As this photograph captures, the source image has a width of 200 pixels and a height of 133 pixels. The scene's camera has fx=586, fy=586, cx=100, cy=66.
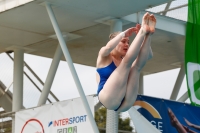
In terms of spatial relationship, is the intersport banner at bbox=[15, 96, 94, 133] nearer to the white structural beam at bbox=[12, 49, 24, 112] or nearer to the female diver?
the white structural beam at bbox=[12, 49, 24, 112]

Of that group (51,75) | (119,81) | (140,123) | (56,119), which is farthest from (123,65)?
(51,75)

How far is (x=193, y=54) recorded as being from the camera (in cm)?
1733

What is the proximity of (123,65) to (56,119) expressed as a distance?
8.99 m

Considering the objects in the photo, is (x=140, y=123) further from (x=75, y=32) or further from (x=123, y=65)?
(x=123, y=65)

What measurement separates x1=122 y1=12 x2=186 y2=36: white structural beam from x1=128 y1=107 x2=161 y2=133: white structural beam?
2764 mm

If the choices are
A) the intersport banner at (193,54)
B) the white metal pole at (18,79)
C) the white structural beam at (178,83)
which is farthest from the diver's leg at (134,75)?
the white structural beam at (178,83)

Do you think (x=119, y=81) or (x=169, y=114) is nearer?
(x=119, y=81)

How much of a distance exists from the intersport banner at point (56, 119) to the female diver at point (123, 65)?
7218mm

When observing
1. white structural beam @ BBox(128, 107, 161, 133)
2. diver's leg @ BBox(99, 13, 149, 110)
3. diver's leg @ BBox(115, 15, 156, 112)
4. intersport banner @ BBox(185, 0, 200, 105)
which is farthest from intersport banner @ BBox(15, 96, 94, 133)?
diver's leg @ BBox(99, 13, 149, 110)

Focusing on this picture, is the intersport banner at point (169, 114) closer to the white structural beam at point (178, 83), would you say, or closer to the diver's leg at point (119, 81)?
the white structural beam at point (178, 83)

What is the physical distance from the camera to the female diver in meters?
8.95

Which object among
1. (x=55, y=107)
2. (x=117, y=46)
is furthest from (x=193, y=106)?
(x=117, y=46)

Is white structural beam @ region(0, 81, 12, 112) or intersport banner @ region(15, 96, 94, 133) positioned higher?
white structural beam @ region(0, 81, 12, 112)

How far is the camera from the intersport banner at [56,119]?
55.2 feet
